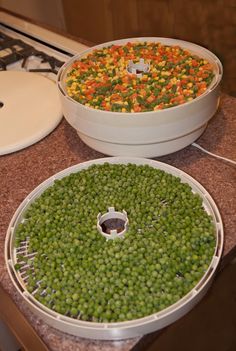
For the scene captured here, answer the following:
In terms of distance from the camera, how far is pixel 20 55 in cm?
131

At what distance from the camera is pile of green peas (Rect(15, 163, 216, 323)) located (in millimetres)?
572

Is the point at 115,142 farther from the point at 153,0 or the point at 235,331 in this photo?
the point at 153,0

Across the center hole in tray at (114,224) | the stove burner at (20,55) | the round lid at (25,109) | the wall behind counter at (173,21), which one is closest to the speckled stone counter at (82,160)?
the round lid at (25,109)

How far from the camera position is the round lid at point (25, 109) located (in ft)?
3.06

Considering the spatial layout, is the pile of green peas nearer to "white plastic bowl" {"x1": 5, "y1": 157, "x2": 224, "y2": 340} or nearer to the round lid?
"white plastic bowl" {"x1": 5, "y1": 157, "x2": 224, "y2": 340}

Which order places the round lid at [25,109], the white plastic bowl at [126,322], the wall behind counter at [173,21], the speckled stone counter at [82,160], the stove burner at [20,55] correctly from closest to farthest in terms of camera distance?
the white plastic bowl at [126,322] < the speckled stone counter at [82,160] < the round lid at [25,109] < the stove burner at [20,55] < the wall behind counter at [173,21]

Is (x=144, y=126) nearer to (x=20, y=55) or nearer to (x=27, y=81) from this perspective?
(x=27, y=81)

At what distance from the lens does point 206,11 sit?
67.4 inches

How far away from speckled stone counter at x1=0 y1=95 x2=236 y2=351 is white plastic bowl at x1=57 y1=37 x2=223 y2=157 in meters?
0.05

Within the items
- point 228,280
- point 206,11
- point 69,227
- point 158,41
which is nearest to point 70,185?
Answer: point 69,227

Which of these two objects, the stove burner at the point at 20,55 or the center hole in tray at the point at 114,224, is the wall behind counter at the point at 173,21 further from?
the center hole in tray at the point at 114,224

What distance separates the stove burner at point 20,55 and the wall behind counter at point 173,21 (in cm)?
78

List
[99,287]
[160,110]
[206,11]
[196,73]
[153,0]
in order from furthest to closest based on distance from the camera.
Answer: [153,0] < [206,11] < [196,73] < [160,110] < [99,287]

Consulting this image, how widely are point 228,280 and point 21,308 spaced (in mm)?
397
